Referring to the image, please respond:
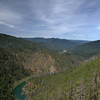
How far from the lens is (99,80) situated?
50281 millimetres

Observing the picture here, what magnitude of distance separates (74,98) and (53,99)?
72.9 feet

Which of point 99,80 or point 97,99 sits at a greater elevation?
point 99,80

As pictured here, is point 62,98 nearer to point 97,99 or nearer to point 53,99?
point 53,99

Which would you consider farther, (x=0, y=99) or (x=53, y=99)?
(x=0, y=99)

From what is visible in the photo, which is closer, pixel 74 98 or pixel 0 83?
pixel 74 98

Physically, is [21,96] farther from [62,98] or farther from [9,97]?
[62,98]

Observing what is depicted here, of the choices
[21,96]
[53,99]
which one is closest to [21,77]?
[21,96]

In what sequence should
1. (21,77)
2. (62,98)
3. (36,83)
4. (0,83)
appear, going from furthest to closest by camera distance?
(21,77) < (36,83) < (0,83) < (62,98)

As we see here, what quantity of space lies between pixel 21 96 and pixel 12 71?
85.6 meters

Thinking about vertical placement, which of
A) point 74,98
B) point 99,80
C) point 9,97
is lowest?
point 9,97

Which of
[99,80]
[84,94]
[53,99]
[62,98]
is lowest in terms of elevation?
[53,99]

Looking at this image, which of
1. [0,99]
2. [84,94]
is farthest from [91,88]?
[0,99]

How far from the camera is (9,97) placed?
95.7 metres

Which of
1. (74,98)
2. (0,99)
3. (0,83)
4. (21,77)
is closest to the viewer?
(74,98)
